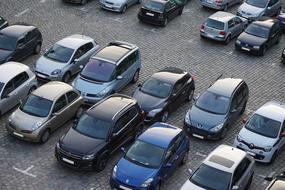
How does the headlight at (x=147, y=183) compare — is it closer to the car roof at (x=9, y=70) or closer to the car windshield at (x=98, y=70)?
the car windshield at (x=98, y=70)

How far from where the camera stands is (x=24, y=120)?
70.9 feet

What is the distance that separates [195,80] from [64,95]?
24.4ft

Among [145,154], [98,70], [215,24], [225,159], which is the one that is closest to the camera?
[225,159]

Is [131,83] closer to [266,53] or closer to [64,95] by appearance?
[64,95]

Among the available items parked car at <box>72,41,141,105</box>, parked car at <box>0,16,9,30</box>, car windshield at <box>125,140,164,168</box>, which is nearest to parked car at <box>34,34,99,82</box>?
parked car at <box>72,41,141,105</box>

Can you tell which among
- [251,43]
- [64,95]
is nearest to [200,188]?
[64,95]

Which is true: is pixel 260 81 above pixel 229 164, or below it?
below

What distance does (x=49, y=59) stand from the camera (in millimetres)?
26297

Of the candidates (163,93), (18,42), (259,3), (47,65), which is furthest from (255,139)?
(259,3)

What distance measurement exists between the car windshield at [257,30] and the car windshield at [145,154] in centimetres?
1358

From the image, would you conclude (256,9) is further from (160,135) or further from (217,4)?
(160,135)

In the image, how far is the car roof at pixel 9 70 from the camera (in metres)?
23.6

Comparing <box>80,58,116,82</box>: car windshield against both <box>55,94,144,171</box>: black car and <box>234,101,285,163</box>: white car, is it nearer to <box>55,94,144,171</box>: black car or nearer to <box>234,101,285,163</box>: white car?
<box>55,94,144,171</box>: black car

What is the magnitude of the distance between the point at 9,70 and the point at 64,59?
3.04 metres
